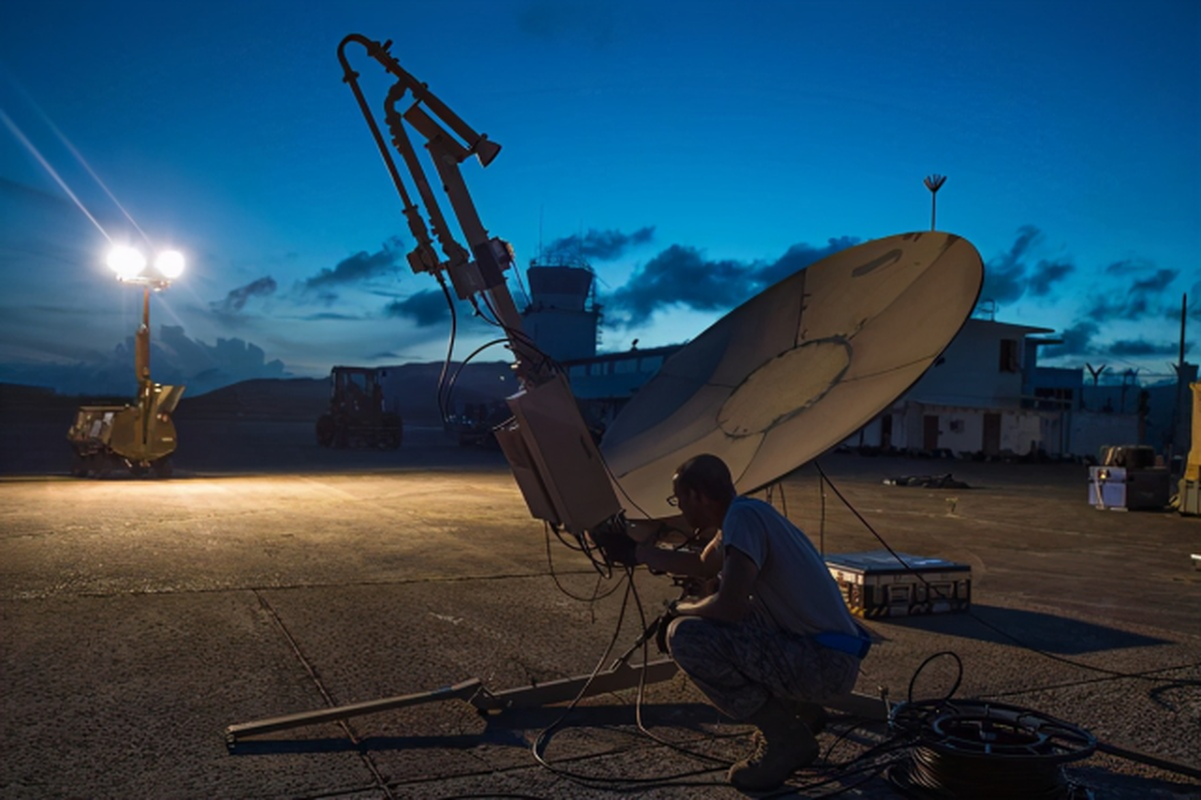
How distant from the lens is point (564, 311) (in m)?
66.0

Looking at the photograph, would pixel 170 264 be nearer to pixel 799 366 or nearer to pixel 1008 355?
pixel 799 366

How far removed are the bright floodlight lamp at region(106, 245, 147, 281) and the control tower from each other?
146 ft

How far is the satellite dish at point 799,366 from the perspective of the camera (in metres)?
4.63

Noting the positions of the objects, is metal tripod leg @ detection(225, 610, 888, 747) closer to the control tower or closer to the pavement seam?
the pavement seam

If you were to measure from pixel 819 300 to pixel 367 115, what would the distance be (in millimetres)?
2918

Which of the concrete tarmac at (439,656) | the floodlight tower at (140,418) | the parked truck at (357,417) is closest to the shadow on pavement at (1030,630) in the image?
the concrete tarmac at (439,656)

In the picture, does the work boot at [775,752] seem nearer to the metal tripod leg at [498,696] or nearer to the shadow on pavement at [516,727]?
the metal tripod leg at [498,696]

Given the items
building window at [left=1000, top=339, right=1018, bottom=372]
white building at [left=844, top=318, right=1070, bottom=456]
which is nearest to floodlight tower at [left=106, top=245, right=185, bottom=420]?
white building at [left=844, top=318, right=1070, bottom=456]

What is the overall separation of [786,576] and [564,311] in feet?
206

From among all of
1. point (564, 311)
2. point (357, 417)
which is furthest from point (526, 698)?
point (564, 311)

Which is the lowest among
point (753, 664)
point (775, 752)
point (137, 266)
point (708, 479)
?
point (775, 752)

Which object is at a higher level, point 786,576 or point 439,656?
point 786,576

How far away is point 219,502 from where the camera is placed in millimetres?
15016

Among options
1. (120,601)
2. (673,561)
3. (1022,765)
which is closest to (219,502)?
(120,601)
